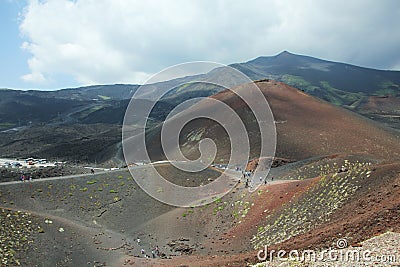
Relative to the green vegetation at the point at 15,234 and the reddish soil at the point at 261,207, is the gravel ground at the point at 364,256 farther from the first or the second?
the green vegetation at the point at 15,234

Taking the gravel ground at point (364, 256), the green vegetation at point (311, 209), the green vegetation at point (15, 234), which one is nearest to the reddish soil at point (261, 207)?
the green vegetation at point (311, 209)

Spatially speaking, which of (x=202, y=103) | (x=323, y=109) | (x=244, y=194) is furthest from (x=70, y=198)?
(x=323, y=109)

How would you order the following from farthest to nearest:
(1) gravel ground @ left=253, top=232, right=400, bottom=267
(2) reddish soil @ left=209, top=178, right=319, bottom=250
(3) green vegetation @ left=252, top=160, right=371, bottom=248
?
(2) reddish soil @ left=209, top=178, right=319, bottom=250
(3) green vegetation @ left=252, top=160, right=371, bottom=248
(1) gravel ground @ left=253, top=232, right=400, bottom=267

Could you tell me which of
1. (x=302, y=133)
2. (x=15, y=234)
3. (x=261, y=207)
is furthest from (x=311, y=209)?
(x=302, y=133)

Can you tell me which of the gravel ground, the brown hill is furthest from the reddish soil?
the brown hill

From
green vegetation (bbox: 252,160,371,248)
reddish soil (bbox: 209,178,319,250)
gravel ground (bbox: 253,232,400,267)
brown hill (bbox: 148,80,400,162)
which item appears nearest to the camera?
gravel ground (bbox: 253,232,400,267)

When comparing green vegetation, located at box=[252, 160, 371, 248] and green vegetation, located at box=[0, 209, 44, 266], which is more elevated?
green vegetation, located at box=[252, 160, 371, 248]

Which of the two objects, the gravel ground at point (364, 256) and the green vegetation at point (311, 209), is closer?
the gravel ground at point (364, 256)

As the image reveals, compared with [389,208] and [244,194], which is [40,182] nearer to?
[244,194]

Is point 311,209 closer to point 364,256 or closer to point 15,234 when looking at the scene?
point 364,256

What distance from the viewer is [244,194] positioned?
102ft

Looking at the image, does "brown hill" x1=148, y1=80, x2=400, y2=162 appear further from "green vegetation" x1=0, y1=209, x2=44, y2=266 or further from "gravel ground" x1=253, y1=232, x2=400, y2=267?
"gravel ground" x1=253, y1=232, x2=400, y2=267

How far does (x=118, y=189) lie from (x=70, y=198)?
16.5 ft

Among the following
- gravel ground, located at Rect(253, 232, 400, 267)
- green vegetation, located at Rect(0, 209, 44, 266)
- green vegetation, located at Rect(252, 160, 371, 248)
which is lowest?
green vegetation, located at Rect(0, 209, 44, 266)
